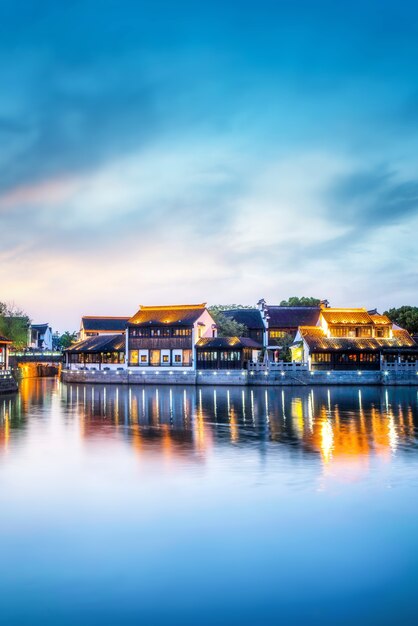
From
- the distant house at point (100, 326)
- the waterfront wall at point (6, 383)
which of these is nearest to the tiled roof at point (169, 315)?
the waterfront wall at point (6, 383)

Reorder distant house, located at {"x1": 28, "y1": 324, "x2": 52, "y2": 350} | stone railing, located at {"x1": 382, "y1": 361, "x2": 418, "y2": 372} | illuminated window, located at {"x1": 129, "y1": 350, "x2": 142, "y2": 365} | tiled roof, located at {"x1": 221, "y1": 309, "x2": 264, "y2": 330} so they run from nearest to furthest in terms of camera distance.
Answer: stone railing, located at {"x1": 382, "y1": 361, "x2": 418, "y2": 372}, illuminated window, located at {"x1": 129, "y1": 350, "x2": 142, "y2": 365}, tiled roof, located at {"x1": 221, "y1": 309, "x2": 264, "y2": 330}, distant house, located at {"x1": 28, "y1": 324, "x2": 52, "y2": 350}

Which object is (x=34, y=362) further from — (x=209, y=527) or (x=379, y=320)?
(x=209, y=527)

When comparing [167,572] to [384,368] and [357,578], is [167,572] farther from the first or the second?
[384,368]

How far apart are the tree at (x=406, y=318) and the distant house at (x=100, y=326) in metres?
48.0

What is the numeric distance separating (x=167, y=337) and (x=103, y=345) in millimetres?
9866

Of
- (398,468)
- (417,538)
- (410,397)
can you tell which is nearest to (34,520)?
(417,538)

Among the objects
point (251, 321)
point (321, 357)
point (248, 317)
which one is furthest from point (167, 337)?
point (248, 317)

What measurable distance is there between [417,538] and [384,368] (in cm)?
6272

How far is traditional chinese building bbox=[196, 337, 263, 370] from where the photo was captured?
245 ft

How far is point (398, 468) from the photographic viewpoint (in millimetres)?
21672

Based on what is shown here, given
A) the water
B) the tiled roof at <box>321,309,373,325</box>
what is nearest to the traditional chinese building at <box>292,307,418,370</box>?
the tiled roof at <box>321,309,373,325</box>

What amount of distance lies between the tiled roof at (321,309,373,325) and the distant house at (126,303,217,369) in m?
16.4

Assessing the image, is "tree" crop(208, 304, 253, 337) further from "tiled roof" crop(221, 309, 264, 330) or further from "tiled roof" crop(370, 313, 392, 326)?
"tiled roof" crop(370, 313, 392, 326)

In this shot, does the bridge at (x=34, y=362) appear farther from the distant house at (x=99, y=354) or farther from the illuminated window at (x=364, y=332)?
the illuminated window at (x=364, y=332)
